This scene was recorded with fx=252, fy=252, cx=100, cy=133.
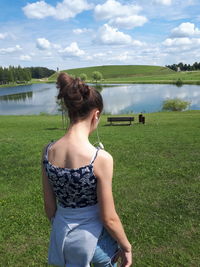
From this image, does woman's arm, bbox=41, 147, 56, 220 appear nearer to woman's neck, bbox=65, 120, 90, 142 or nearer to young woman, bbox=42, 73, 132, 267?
young woman, bbox=42, 73, 132, 267

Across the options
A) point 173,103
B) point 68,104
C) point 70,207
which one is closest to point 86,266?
point 70,207

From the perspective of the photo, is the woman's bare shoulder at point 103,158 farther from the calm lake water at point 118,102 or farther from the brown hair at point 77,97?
the calm lake water at point 118,102

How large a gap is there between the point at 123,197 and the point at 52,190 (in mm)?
4565

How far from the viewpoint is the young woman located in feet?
6.98

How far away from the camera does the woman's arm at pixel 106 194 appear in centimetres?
211

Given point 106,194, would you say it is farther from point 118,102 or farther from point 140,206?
point 118,102

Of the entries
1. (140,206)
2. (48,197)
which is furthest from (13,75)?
(48,197)

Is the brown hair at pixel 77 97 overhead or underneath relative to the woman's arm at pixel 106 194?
overhead

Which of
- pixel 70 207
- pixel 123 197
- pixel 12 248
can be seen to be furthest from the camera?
pixel 123 197

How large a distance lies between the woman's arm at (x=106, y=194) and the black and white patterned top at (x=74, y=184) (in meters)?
0.05

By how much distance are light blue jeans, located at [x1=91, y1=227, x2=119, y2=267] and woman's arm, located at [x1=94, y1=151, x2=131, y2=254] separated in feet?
0.29

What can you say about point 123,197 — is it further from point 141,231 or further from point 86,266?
point 86,266

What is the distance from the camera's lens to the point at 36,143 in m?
13.7

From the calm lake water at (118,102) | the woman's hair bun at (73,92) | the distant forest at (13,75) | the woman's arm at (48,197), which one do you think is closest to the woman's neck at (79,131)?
the woman's hair bun at (73,92)
